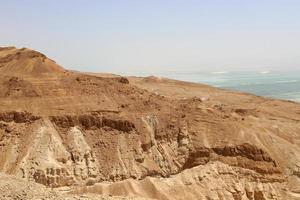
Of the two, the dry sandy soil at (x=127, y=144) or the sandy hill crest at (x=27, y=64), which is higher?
the sandy hill crest at (x=27, y=64)

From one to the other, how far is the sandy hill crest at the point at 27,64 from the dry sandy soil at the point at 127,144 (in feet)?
0.42

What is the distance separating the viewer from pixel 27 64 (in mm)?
43875

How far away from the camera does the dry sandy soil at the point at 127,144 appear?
35750 mm

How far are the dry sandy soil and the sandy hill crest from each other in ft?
0.42

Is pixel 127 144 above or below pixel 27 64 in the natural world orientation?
below

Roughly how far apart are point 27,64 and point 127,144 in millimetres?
11624

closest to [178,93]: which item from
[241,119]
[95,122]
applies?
[241,119]

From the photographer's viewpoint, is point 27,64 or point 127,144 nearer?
point 127,144

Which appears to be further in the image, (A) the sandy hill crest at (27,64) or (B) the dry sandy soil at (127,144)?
(A) the sandy hill crest at (27,64)

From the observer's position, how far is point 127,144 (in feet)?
127

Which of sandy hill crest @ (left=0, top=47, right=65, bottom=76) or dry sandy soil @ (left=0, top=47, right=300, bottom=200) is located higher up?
sandy hill crest @ (left=0, top=47, right=65, bottom=76)

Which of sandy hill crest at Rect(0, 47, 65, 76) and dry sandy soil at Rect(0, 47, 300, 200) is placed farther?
sandy hill crest at Rect(0, 47, 65, 76)

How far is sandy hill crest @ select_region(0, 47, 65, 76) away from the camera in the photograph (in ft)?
141

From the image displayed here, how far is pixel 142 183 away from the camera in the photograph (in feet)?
114
